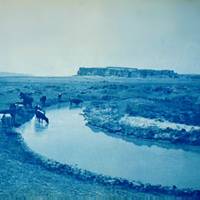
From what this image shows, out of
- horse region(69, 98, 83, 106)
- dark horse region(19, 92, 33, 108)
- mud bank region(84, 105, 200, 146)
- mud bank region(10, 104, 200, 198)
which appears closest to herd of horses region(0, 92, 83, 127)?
dark horse region(19, 92, 33, 108)

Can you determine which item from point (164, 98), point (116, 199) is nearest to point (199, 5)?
point (164, 98)

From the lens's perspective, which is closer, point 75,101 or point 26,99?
point 26,99

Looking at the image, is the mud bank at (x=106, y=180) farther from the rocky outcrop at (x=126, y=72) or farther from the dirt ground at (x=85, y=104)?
the rocky outcrop at (x=126, y=72)

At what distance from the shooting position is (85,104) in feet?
13.7

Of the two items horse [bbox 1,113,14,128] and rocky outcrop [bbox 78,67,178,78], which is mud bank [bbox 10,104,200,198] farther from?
rocky outcrop [bbox 78,67,178,78]

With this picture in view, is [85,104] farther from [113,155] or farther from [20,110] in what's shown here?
[113,155]

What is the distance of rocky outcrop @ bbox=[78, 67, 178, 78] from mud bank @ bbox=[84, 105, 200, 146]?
0.35m

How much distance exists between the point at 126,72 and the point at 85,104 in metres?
0.64

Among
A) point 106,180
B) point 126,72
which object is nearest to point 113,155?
point 106,180

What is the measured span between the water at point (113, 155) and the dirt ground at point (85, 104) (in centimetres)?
21

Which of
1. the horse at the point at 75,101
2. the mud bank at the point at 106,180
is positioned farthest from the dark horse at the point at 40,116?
the mud bank at the point at 106,180

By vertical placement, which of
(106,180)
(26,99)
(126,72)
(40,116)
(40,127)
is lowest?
(106,180)

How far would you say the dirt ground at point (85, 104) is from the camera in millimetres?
2723

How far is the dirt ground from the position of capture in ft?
8.93
